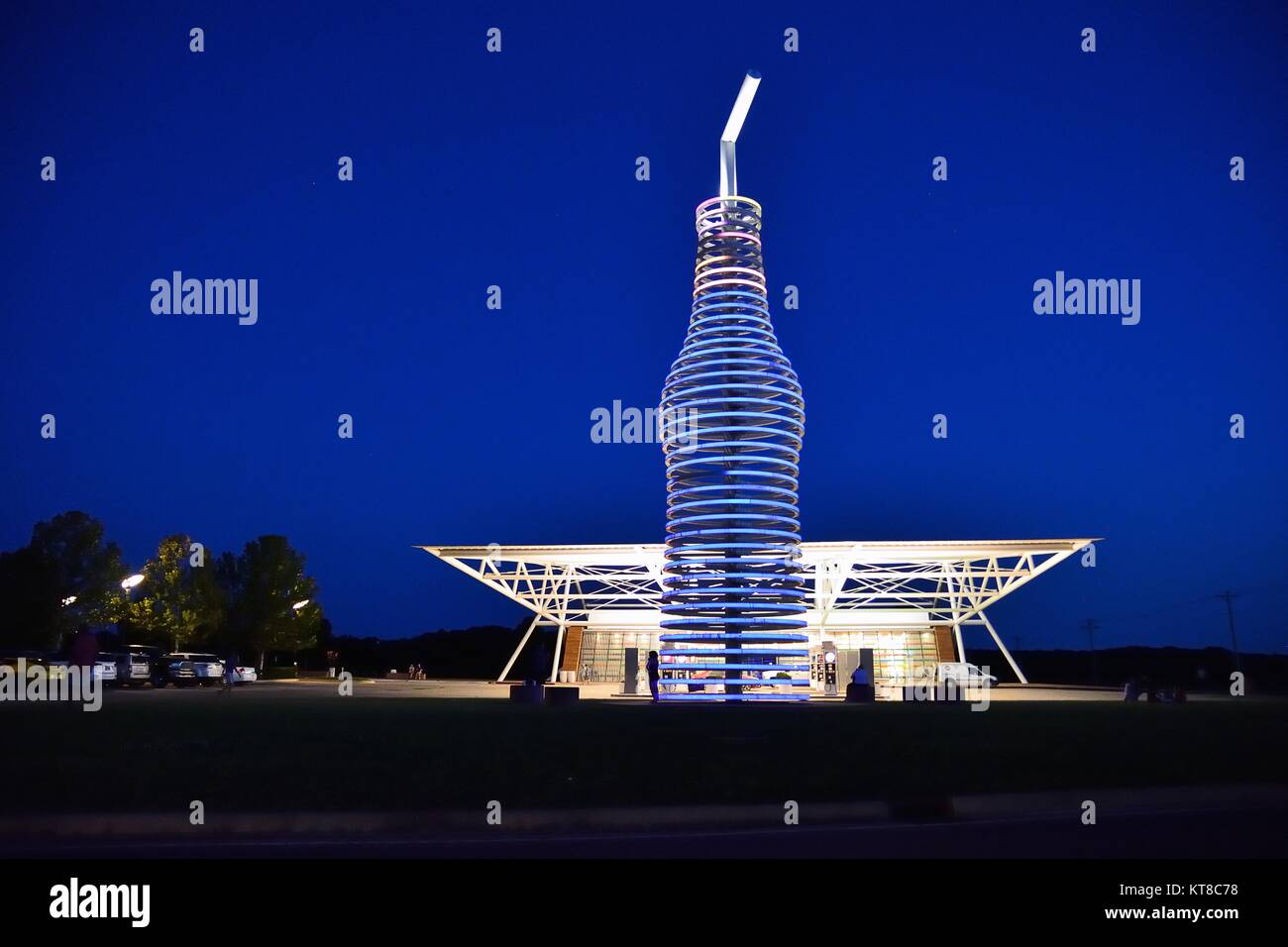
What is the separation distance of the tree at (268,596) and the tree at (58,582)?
12432 millimetres

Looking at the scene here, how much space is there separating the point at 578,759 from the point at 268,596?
73230 mm

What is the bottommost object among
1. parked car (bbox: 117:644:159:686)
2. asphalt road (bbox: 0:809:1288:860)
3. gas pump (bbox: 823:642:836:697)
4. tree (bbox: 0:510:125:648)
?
gas pump (bbox: 823:642:836:697)

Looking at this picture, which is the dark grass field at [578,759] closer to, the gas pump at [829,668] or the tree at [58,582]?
the gas pump at [829,668]

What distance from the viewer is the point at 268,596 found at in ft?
A: 262

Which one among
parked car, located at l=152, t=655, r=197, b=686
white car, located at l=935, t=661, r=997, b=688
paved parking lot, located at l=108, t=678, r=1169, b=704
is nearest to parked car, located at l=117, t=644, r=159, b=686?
parked car, located at l=152, t=655, r=197, b=686

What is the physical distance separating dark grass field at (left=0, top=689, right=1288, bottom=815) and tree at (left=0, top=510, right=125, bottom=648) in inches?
1888

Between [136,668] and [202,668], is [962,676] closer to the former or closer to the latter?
[202,668]

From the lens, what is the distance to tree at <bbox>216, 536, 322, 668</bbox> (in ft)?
259

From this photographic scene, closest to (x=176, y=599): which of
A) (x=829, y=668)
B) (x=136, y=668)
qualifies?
(x=136, y=668)

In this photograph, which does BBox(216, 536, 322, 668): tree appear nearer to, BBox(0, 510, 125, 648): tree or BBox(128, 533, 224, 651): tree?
BBox(128, 533, 224, 651): tree

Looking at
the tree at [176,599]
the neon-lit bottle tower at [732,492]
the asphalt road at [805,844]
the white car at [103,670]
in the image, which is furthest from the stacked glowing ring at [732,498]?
the tree at [176,599]

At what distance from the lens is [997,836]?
934cm

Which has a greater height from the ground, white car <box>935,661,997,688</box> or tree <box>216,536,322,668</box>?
tree <box>216,536,322,668</box>
